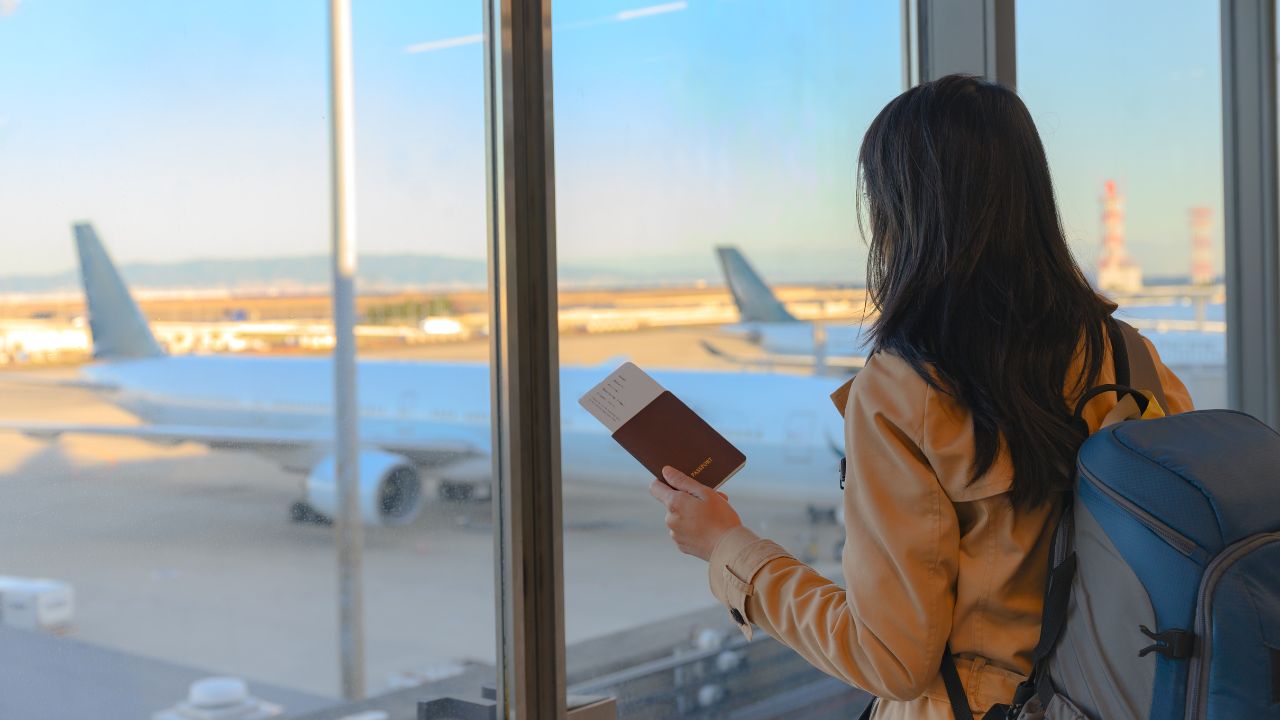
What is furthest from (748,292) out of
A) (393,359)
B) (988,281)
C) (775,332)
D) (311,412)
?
(988,281)

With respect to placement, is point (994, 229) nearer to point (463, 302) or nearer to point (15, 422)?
point (463, 302)

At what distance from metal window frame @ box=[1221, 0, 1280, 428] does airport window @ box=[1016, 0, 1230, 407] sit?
74 millimetres

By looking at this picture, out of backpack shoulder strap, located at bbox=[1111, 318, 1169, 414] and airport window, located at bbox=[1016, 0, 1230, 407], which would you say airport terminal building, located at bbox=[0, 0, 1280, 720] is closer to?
backpack shoulder strap, located at bbox=[1111, 318, 1169, 414]

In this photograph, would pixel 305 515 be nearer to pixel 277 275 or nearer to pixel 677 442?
pixel 277 275

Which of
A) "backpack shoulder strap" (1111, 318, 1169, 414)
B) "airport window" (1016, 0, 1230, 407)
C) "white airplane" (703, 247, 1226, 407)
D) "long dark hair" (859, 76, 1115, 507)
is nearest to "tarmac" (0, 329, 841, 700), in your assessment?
"white airplane" (703, 247, 1226, 407)

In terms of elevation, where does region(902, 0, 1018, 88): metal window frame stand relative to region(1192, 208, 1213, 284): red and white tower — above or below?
above

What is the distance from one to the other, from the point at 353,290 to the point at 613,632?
3.37 ft

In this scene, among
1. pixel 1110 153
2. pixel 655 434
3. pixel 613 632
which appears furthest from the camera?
pixel 1110 153

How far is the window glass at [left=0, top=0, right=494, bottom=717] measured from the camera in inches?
55.2

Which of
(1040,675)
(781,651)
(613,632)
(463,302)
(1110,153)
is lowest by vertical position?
(781,651)

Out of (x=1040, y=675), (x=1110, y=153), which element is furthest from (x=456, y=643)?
(x=1110, y=153)

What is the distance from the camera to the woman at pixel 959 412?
1.07m

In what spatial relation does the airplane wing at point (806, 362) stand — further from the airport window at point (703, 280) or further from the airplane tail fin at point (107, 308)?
the airplane tail fin at point (107, 308)

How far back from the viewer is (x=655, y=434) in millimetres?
1353
